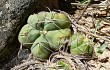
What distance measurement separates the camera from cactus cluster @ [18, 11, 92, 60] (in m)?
2.23

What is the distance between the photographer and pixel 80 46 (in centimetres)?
221

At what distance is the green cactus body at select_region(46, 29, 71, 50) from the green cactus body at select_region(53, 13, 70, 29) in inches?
1.8

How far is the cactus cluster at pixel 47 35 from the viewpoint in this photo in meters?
2.23

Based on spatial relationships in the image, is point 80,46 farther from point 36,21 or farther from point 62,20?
point 36,21

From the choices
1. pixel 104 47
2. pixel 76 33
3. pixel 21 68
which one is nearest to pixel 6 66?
pixel 21 68

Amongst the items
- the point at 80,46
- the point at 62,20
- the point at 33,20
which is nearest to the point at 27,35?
the point at 33,20

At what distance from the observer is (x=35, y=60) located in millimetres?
2338

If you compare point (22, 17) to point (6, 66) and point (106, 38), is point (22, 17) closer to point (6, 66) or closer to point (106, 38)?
point (6, 66)

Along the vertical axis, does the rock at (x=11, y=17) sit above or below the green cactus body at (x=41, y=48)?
above

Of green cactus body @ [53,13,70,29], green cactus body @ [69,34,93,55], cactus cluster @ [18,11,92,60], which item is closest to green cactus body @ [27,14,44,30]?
cactus cluster @ [18,11,92,60]

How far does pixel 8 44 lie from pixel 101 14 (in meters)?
0.80

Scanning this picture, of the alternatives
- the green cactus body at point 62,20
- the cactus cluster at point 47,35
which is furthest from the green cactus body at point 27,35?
the green cactus body at point 62,20

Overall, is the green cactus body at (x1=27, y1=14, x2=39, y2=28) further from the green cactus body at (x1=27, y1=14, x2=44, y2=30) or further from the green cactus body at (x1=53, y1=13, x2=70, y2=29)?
the green cactus body at (x1=53, y1=13, x2=70, y2=29)

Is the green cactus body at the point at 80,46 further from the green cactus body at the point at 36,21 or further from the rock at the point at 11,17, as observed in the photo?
the rock at the point at 11,17
